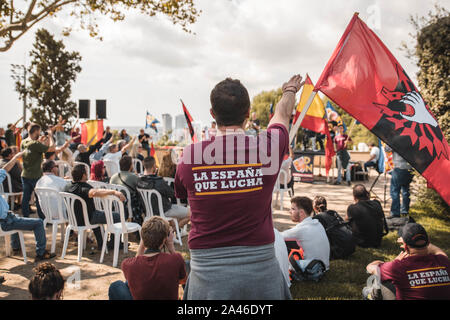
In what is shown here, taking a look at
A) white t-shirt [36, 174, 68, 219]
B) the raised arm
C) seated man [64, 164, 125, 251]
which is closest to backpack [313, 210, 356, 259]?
seated man [64, 164, 125, 251]

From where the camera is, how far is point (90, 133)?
11.0 metres

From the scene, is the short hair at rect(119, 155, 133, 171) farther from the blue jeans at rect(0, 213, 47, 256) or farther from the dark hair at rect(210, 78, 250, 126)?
the dark hair at rect(210, 78, 250, 126)

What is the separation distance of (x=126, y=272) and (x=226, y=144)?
1.70 m

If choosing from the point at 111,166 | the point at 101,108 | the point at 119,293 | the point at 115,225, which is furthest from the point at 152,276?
the point at 101,108

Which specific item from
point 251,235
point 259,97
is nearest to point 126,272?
point 251,235

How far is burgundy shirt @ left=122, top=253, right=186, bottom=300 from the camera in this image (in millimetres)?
2619

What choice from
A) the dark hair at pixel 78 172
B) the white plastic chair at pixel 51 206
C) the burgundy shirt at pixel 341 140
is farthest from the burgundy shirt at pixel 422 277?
the burgundy shirt at pixel 341 140

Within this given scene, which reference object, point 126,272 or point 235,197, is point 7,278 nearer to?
point 126,272

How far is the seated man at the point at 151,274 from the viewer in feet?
8.61

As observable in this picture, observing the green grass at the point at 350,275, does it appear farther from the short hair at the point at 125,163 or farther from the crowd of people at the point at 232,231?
the short hair at the point at 125,163

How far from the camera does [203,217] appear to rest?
60.4 inches

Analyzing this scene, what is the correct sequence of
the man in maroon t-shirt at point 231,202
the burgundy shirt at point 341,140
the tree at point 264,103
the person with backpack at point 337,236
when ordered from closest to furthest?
the man in maroon t-shirt at point 231,202 < the person with backpack at point 337,236 < the burgundy shirt at point 341,140 < the tree at point 264,103

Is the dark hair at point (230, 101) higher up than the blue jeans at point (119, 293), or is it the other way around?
the dark hair at point (230, 101)

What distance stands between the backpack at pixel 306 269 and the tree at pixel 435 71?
4.52m
